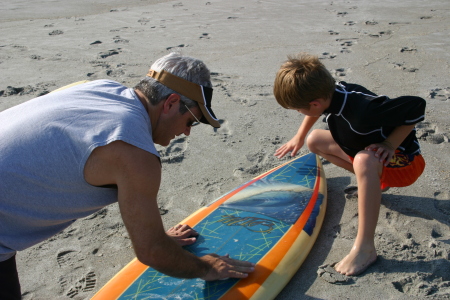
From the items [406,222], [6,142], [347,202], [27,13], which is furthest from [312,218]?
[27,13]

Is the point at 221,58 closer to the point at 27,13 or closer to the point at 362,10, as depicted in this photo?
the point at 362,10

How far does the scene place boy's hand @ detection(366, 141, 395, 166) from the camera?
89.2 inches

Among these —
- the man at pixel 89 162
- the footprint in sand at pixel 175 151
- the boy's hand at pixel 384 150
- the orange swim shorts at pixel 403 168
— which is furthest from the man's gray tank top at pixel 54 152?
Result: the footprint in sand at pixel 175 151

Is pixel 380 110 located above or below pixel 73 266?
above

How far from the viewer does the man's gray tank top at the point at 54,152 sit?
145 cm

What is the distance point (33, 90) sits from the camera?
4520mm

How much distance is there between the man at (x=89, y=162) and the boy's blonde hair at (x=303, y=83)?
769mm

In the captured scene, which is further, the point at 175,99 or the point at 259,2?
the point at 259,2

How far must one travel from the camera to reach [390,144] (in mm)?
2312

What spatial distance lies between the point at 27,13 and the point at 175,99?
328 inches

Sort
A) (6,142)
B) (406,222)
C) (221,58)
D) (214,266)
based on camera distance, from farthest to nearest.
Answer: (221,58) → (406,222) → (214,266) → (6,142)

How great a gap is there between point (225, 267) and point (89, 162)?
918 mm

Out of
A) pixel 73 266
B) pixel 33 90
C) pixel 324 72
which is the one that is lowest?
pixel 73 266

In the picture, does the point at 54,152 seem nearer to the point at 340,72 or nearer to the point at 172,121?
the point at 172,121
